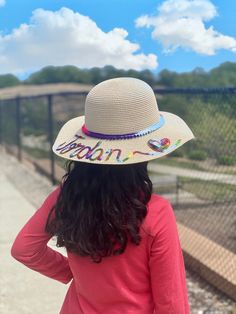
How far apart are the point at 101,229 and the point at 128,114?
13.8 inches

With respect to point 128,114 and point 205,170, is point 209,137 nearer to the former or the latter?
point 205,170

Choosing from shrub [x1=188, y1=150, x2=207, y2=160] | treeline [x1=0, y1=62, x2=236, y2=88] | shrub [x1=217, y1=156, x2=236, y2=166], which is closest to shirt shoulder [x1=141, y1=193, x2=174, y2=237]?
shrub [x1=217, y1=156, x2=236, y2=166]

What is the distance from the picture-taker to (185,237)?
→ 4.49m

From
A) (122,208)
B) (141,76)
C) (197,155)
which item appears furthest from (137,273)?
(141,76)

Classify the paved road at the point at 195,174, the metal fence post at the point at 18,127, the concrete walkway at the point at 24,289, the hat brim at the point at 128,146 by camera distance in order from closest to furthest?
the hat brim at the point at 128,146 < the concrete walkway at the point at 24,289 < the paved road at the point at 195,174 < the metal fence post at the point at 18,127

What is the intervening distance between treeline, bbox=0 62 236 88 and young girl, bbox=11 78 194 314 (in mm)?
17595

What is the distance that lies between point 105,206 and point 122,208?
5cm

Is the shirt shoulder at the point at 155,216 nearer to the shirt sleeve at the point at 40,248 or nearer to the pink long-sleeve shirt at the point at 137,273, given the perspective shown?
the pink long-sleeve shirt at the point at 137,273

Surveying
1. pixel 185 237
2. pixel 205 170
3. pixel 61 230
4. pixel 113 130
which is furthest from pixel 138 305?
pixel 205 170

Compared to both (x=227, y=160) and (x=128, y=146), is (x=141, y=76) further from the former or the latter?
(x=128, y=146)

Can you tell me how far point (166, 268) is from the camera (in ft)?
4.67

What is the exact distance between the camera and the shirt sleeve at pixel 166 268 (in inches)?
55.7

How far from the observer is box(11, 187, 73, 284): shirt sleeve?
1.64 m

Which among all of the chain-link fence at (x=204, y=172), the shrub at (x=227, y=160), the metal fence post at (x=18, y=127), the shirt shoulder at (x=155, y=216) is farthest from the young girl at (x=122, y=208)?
the metal fence post at (x=18, y=127)
